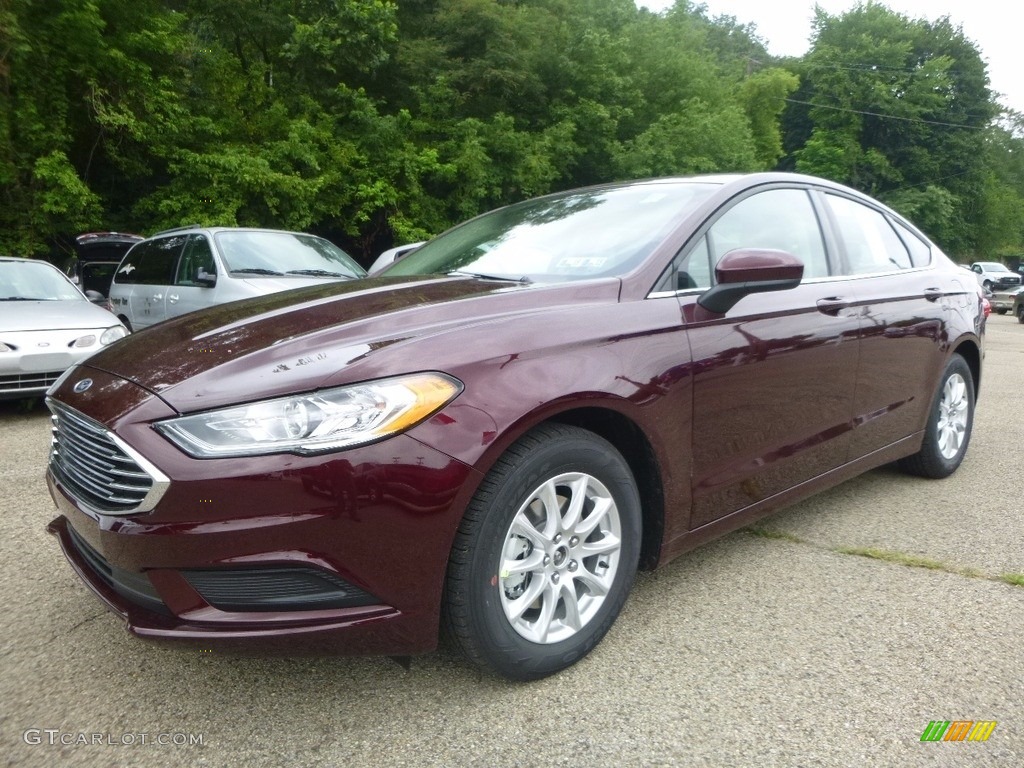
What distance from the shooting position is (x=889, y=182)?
40.7 meters

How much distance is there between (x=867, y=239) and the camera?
12.3 ft

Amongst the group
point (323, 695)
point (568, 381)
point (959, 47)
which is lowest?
point (323, 695)

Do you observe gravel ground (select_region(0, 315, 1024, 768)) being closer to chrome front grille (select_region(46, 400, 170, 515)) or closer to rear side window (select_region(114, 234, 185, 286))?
chrome front grille (select_region(46, 400, 170, 515))

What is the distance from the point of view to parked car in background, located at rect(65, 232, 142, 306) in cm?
1148

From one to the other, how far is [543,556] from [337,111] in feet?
55.4

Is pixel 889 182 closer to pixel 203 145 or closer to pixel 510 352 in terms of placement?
pixel 203 145

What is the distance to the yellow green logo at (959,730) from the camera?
2.00 metres

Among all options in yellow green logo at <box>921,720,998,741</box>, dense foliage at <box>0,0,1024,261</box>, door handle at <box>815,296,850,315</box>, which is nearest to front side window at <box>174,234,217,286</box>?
door handle at <box>815,296,850,315</box>

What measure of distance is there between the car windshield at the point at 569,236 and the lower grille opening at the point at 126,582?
1.51m

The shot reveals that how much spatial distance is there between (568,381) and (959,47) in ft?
166

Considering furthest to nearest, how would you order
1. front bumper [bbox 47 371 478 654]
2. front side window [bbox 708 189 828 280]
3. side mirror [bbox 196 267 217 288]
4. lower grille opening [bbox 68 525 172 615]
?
side mirror [bbox 196 267 217 288]
front side window [bbox 708 189 828 280]
lower grille opening [bbox 68 525 172 615]
front bumper [bbox 47 371 478 654]

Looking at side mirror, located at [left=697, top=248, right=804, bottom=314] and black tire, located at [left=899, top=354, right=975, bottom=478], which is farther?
black tire, located at [left=899, top=354, right=975, bottom=478]

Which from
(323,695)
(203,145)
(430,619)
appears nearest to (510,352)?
(430,619)

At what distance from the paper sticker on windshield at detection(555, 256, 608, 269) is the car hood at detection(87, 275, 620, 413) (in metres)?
0.21
